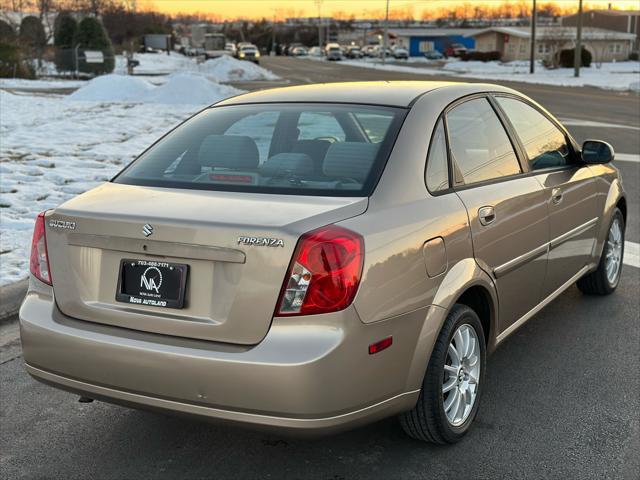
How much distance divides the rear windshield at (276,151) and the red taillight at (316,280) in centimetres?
43

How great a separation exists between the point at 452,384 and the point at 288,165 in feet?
4.05

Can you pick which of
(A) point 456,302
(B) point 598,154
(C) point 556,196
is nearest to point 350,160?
(A) point 456,302

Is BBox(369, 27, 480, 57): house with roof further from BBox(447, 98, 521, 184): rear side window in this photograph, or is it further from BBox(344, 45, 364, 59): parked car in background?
BBox(447, 98, 521, 184): rear side window

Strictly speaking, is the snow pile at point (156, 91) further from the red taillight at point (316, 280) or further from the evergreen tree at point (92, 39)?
the red taillight at point (316, 280)

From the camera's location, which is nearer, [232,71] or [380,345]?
[380,345]

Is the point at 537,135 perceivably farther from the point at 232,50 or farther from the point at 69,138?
the point at 232,50

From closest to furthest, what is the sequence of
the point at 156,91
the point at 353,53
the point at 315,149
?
the point at 315,149, the point at 156,91, the point at 353,53

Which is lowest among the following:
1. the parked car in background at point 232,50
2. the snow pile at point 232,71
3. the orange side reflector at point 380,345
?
the orange side reflector at point 380,345

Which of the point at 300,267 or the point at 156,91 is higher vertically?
the point at 156,91

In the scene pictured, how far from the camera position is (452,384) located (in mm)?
3453

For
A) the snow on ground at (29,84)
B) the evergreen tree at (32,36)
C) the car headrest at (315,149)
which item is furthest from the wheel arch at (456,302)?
the evergreen tree at (32,36)

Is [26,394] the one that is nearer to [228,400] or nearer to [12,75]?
[228,400]

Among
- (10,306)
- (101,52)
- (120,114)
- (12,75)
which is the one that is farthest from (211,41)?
(10,306)

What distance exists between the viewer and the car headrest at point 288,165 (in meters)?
3.48
